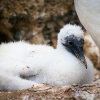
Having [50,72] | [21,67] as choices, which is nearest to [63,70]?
[50,72]

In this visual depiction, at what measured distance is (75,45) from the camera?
3689 mm

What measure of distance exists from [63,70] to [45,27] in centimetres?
127

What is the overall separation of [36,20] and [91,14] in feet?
3.97

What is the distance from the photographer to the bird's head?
12.0 feet

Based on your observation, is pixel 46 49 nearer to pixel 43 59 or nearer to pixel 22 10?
pixel 43 59

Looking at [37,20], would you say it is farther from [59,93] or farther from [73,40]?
[59,93]

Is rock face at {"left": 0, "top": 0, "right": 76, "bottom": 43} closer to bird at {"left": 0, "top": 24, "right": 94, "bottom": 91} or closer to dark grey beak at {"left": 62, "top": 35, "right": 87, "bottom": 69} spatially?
bird at {"left": 0, "top": 24, "right": 94, "bottom": 91}

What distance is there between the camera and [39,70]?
3.40m

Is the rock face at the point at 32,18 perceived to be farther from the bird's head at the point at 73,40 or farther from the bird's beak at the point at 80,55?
the bird's beak at the point at 80,55

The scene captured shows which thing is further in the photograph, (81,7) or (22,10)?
(22,10)

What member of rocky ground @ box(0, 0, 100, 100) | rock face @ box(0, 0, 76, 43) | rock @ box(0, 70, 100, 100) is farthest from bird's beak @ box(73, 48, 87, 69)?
rock face @ box(0, 0, 76, 43)

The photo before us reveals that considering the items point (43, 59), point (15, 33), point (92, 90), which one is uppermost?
point (15, 33)

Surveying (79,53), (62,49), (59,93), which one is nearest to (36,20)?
(62,49)

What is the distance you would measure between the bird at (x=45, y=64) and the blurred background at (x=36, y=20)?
47 centimetres
